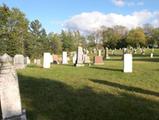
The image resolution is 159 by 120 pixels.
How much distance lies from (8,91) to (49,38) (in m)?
104

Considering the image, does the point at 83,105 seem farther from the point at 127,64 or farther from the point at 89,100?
the point at 127,64

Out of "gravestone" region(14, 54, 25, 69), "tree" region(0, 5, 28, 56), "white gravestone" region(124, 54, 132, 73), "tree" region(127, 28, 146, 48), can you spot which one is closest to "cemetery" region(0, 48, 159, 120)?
"white gravestone" region(124, 54, 132, 73)

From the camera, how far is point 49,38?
11200 cm

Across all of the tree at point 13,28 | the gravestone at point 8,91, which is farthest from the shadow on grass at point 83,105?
the tree at point 13,28

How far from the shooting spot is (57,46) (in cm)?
10425

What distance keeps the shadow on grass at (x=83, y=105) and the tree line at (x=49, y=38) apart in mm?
55302

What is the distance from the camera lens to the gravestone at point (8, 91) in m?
8.43

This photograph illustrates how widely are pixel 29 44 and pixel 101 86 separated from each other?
73219 millimetres

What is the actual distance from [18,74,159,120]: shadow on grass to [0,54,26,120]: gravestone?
1.12 meters

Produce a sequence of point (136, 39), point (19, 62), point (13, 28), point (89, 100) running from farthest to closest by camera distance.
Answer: point (136, 39)
point (13, 28)
point (19, 62)
point (89, 100)

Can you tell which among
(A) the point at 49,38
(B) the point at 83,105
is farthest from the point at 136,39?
(B) the point at 83,105

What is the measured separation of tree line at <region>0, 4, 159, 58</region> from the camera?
76750 millimetres

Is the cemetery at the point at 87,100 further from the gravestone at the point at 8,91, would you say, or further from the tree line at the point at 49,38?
the tree line at the point at 49,38

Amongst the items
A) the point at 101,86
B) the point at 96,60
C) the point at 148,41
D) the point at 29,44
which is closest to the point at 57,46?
the point at 29,44
